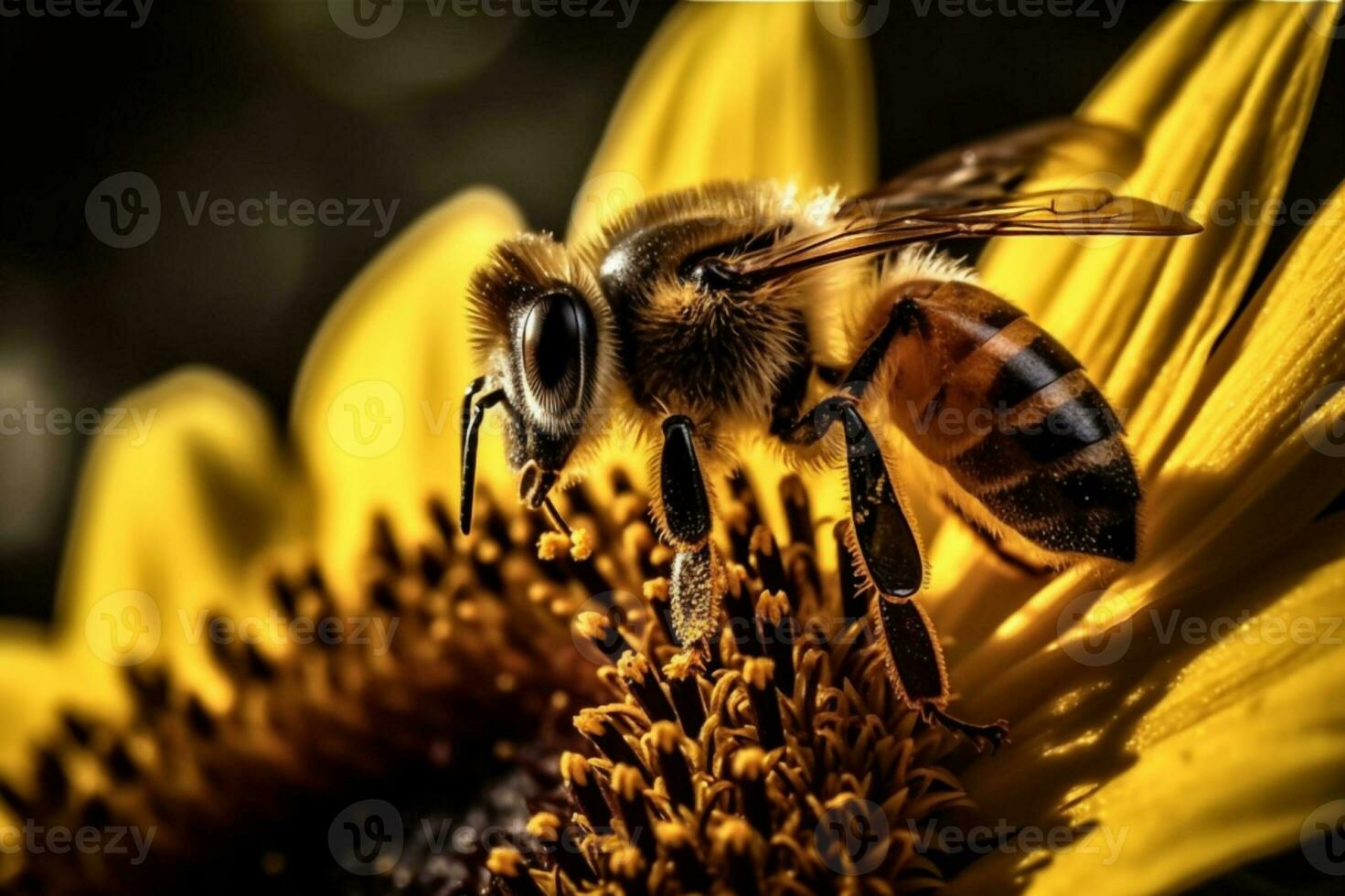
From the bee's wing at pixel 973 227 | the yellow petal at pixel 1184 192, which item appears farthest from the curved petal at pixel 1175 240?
the bee's wing at pixel 973 227

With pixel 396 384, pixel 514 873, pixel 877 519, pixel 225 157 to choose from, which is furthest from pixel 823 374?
pixel 225 157

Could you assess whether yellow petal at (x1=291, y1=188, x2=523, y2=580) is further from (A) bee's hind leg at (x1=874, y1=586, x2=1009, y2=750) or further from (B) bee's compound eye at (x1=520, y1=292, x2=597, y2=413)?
(A) bee's hind leg at (x1=874, y1=586, x2=1009, y2=750)

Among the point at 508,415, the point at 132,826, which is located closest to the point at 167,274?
the point at 132,826

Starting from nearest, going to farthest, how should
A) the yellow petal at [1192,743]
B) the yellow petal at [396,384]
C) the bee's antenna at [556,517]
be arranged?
the yellow petal at [1192,743], the bee's antenna at [556,517], the yellow petal at [396,384]

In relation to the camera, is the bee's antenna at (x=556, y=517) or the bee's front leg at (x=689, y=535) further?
the bee's antenna at (x=556, y=517)

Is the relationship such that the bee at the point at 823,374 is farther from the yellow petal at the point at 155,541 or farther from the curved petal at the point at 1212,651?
the yellow petal at the point at 155,541

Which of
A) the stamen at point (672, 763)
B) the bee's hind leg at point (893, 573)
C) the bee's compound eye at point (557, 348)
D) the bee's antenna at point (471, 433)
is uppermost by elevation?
the bee's compound eye at point (557, 348)
